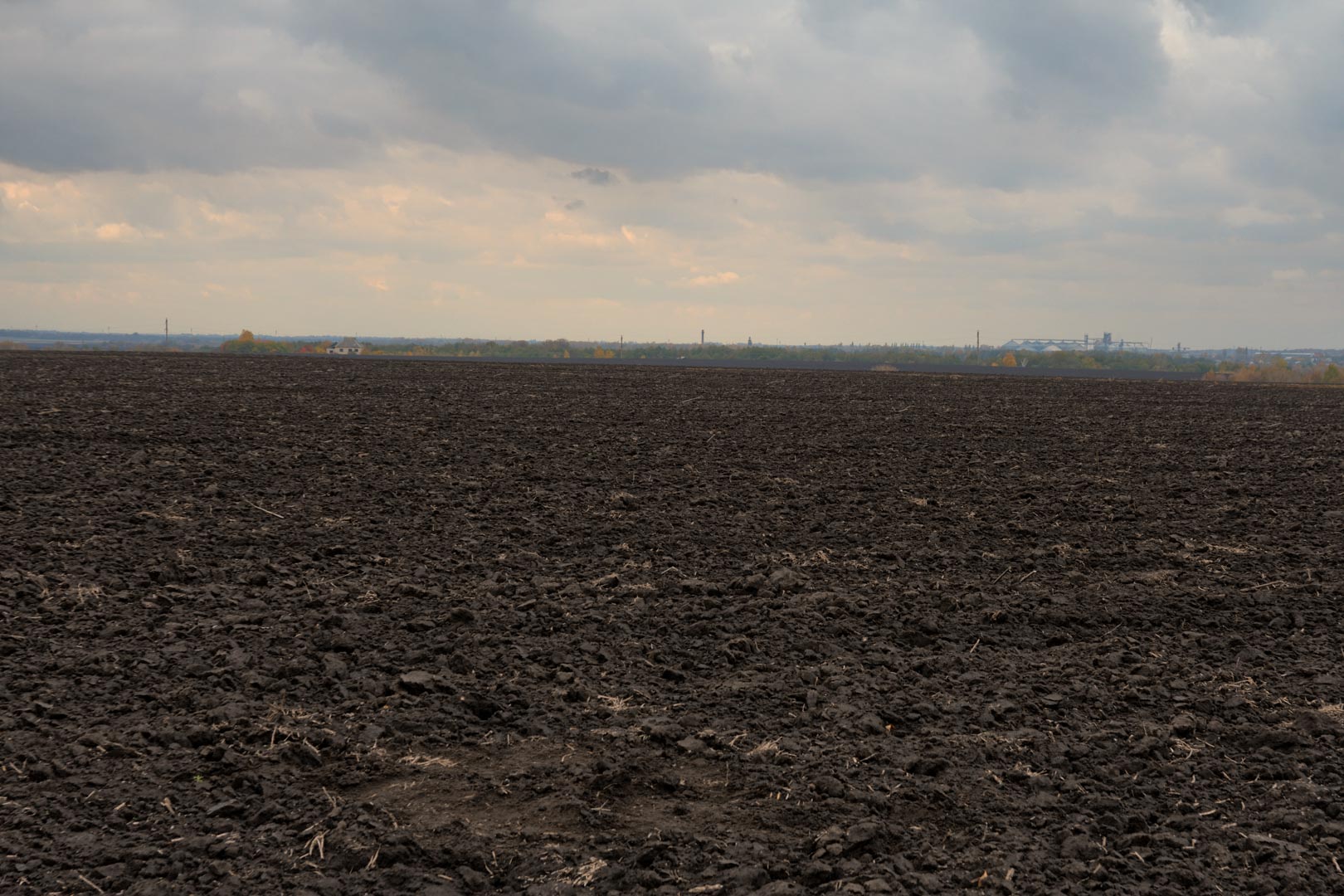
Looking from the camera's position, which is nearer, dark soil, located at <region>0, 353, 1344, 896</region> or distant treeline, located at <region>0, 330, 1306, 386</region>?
dark soil, located at <region>0, 353, 1344, 896</region>

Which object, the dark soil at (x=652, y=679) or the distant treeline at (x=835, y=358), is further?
the distant treeline at (x=835, y=358)

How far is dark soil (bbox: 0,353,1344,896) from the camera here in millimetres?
4348

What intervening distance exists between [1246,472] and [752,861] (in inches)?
587

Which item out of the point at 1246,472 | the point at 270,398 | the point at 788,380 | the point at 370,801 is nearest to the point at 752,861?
the point at 370,801

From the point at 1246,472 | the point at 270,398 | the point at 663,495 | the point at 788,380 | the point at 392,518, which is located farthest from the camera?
the point at 788,380

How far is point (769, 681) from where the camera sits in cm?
641

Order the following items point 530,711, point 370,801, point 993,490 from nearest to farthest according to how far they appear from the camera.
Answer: point 370,801 < point 530,711 < point 993,490

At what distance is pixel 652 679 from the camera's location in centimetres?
642

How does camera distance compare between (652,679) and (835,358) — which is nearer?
(652,679)

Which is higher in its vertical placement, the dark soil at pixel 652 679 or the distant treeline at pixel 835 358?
the distant treeline at pixel 835 358

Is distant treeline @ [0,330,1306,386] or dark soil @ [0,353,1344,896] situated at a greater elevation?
distant treeline @ [0,330,1306,386]

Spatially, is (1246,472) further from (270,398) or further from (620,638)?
(270,398)

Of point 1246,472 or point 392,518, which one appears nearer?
point 392,518

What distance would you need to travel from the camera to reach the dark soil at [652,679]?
14.3ft
